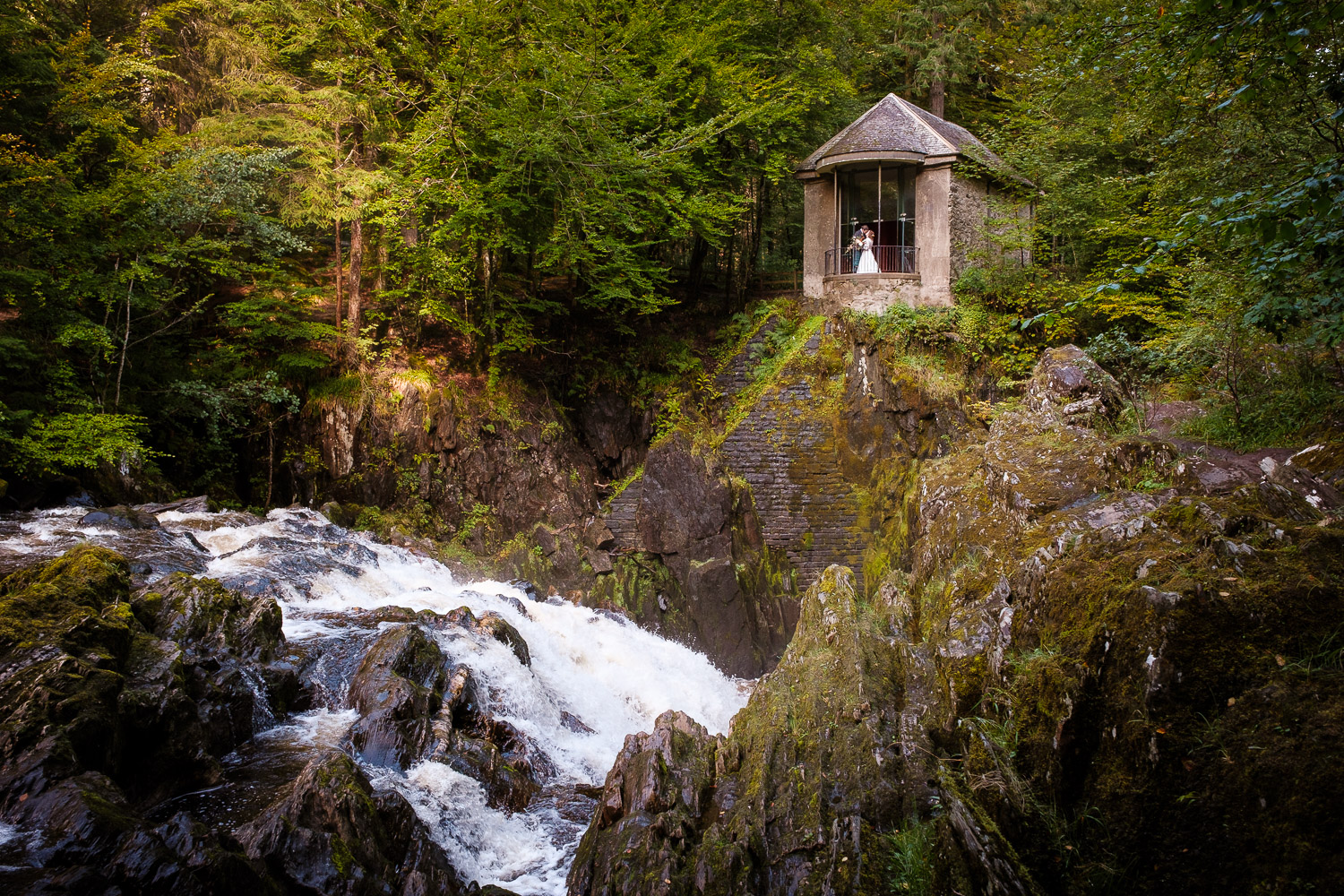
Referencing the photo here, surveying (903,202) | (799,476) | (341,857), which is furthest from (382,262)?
(903,202)

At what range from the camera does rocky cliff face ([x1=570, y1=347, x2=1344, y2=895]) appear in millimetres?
3109

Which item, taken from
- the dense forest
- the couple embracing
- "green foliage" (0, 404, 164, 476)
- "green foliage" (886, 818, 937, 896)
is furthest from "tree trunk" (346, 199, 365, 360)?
"green foliage" (886, 818, 937, 896)

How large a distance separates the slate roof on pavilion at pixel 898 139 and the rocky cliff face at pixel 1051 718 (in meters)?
11.9

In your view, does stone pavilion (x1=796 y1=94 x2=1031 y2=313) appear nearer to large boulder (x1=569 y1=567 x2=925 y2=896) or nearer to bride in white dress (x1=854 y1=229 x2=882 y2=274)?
bride in white dress (x1=854 y1=229 x2=882 y2=274)

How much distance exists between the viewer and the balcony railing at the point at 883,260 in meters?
17.5

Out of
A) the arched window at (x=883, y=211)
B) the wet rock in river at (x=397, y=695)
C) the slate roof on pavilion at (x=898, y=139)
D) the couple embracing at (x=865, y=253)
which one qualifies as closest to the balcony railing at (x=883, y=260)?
the arched window at (x=883, y=211)

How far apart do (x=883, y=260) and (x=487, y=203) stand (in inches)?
418

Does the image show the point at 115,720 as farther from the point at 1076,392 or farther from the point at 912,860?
the point at 1076,392

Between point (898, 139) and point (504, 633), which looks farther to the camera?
point (898, 139)

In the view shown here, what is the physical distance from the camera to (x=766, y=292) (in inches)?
747

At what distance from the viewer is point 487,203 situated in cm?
1316

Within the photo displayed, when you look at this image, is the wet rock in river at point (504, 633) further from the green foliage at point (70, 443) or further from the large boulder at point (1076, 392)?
the large boulder at point (1076, 392)

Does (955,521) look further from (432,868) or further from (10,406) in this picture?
(10,406)

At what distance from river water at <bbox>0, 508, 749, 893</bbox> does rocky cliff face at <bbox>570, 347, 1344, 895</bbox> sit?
94cm
